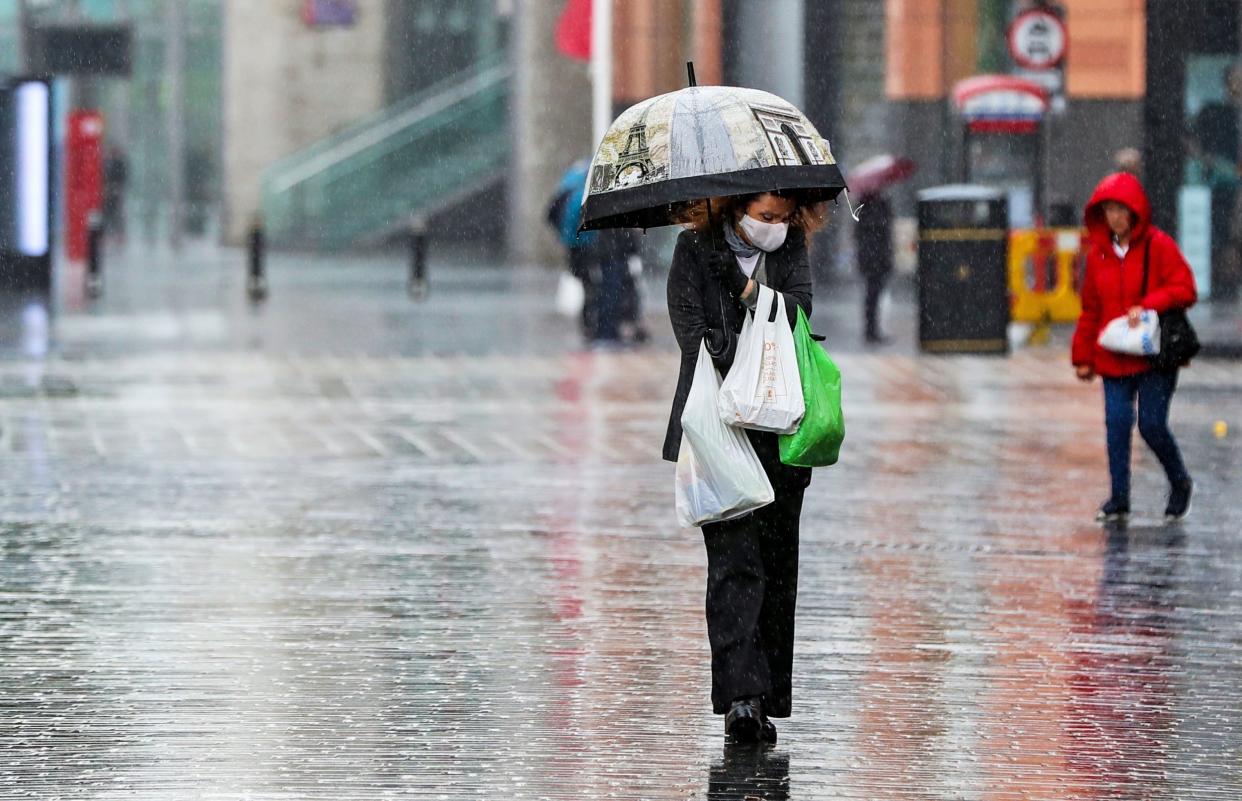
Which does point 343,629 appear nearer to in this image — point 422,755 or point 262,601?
point 262,601

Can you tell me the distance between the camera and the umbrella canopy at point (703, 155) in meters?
6.29

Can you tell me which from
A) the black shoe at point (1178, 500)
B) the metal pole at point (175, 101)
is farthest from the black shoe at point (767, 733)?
the metal pole at point (175, 101)

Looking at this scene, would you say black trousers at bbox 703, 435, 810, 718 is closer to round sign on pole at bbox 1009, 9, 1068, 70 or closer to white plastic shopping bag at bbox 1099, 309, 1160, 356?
white plastic shopping bag at bbox 1099, 309, 1160, 356

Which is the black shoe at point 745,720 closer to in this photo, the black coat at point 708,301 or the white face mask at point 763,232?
the black coat at point 708,301

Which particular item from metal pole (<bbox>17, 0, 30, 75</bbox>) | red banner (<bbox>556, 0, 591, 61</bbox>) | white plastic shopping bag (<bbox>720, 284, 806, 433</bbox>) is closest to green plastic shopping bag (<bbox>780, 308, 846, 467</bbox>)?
white plastic shopping bag (<bbox>720, 284, 806, 433</bbox>)

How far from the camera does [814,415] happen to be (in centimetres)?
634

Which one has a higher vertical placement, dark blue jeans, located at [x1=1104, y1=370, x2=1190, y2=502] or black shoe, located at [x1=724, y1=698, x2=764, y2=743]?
dark blue jeans, located at [x1=1104, y1=370, x2=1190, y2=502]

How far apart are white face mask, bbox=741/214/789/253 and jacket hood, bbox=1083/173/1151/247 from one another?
428 cm

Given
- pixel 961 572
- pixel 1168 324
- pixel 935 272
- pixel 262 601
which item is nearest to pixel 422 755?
pixel 262 601

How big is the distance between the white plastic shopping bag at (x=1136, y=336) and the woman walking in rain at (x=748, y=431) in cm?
452

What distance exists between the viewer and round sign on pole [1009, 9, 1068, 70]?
80.2 feet

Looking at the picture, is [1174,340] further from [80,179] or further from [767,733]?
[80,179]

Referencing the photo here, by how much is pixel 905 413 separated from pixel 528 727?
9212 mm

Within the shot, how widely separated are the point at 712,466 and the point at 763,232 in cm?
62
